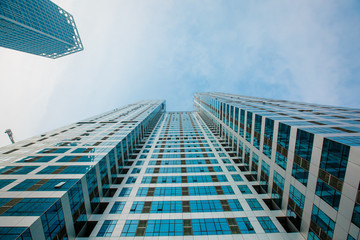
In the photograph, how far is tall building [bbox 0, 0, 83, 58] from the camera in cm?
7753

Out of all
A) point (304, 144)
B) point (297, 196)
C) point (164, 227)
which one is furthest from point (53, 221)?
point (304, 144)

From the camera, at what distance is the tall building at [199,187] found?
18406 millimetres

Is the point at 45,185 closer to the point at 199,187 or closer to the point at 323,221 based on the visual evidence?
the point at 199,187

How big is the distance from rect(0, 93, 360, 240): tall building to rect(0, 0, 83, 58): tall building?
285 ft

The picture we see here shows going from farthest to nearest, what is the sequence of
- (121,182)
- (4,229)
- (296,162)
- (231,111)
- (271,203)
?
(231,111)
(121,182)
(271,203)
(296,162)
(4,229)

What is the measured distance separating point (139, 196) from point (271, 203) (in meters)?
29.3

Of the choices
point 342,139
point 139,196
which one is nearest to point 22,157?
point 139,196

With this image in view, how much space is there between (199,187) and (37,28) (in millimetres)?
134643

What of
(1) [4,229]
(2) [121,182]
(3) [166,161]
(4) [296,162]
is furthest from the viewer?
(3) [166,161]

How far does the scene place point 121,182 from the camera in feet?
121

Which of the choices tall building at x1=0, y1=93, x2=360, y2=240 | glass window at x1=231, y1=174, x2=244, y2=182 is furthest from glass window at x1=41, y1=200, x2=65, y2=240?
glass window at x1=231, y1=174, x2=244, y2=182

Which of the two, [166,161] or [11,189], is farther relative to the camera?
[166,161]

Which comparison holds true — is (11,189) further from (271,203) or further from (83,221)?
(271,203)

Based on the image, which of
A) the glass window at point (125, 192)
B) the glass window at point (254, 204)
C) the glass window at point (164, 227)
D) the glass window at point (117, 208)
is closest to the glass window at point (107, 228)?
the glass window at point (117, 208)
